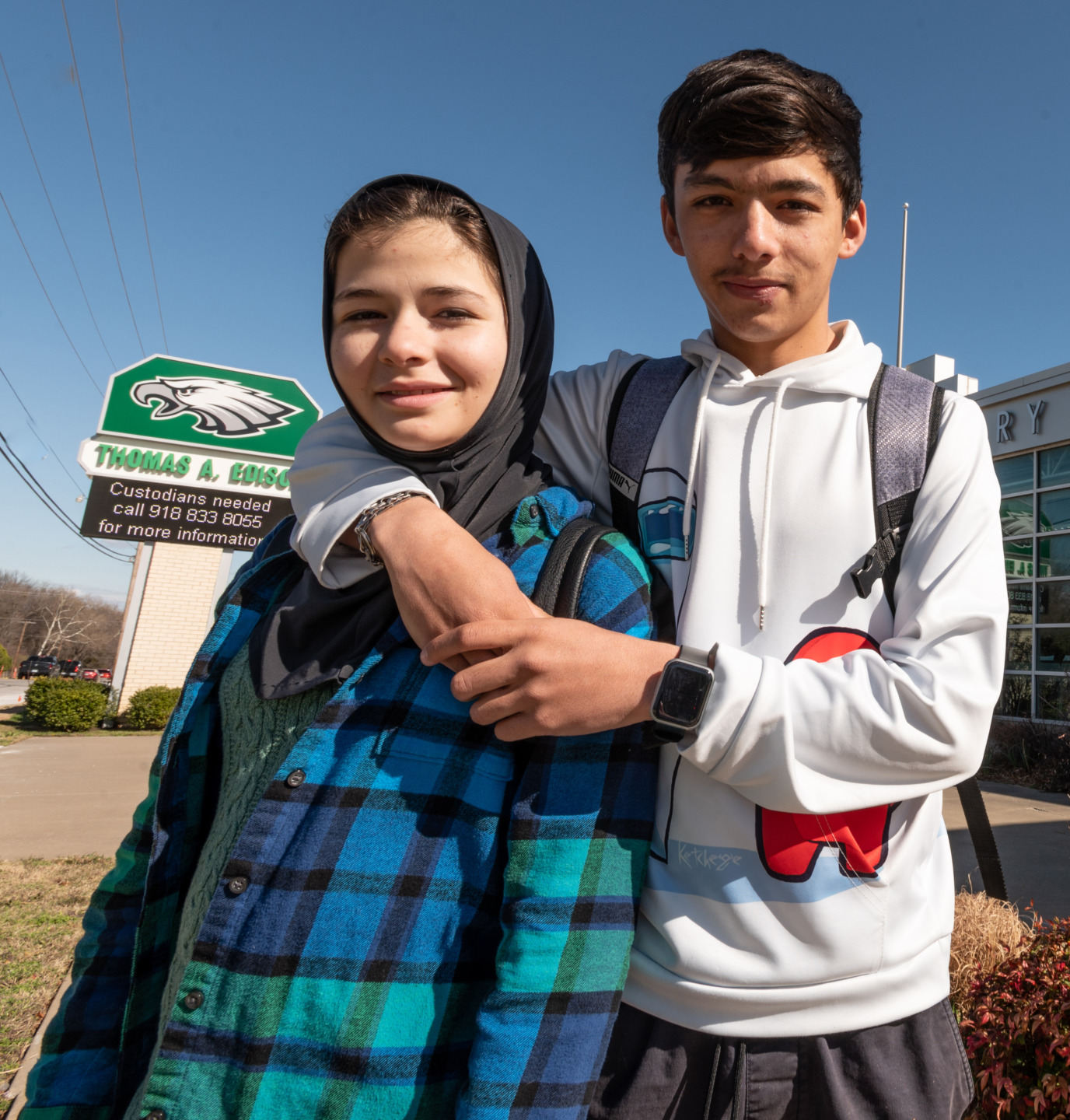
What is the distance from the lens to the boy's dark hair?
131 cm

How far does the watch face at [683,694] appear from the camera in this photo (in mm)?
986

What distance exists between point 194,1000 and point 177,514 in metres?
15.2

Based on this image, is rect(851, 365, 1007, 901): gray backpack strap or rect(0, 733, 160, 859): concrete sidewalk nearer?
rect(851, 365, 1007, 901): gray backpack strap

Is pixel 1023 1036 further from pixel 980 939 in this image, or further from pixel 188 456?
pixel 188 456

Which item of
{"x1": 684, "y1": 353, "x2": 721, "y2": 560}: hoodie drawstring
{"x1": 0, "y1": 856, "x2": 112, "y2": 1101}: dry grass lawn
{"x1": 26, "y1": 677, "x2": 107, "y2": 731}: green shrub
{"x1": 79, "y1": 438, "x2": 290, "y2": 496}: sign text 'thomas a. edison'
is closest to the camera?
{"x1": 684, "y1": 353, "x2": 721, "y2": 560}: hoodie drawstring

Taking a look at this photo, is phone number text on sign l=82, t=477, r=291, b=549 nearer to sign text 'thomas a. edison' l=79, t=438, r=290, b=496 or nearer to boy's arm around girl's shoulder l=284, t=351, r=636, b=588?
sign text 'thomas a. edison' l=79, t=438, r=290, b=496

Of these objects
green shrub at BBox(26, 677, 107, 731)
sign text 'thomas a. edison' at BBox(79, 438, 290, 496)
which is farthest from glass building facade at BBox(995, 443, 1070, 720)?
green shrub at BBox(26, 677, 107, 731)

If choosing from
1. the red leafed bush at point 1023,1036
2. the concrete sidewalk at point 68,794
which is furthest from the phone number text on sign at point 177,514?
the red leafed bush at point 1023,1036

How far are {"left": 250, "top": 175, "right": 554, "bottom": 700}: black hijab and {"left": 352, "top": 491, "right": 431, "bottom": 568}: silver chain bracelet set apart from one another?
0.05m

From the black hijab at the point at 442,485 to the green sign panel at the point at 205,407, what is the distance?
47.3 feet

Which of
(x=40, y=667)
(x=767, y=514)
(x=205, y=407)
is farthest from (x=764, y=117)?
(x=40, y=667)

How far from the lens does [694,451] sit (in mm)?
1328

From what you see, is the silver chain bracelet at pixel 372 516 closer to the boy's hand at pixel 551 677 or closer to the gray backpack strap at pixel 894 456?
the boy's hand at pixel 551 677

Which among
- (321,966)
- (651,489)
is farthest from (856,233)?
(321,966)
